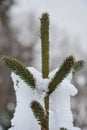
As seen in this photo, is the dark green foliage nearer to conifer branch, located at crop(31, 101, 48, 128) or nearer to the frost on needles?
the frost on needles

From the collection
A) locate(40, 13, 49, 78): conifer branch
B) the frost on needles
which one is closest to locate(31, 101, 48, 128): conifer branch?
the frost on needles

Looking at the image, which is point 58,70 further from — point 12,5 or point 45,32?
point 12,5

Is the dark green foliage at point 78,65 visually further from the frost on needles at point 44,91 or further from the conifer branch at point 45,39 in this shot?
the conifer branch at point 45,39

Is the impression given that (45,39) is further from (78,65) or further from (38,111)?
(38,111)

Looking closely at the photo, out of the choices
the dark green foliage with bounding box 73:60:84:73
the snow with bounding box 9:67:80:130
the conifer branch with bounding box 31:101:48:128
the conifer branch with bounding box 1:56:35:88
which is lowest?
the conifer branch with bounding box 31:101:48:128

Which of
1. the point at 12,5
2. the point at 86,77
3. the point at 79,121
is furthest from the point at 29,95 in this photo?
the point at 12,5

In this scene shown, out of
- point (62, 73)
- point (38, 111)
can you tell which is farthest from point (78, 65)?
point (38, 111)

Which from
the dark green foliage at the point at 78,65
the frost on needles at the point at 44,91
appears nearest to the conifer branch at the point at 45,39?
the frost on needles at the point at 44,91
